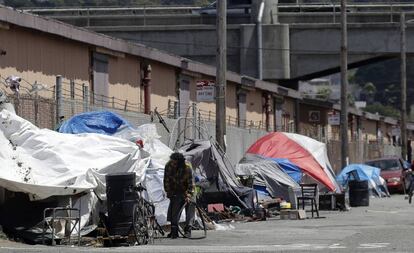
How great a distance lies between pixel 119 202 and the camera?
19.8 metres

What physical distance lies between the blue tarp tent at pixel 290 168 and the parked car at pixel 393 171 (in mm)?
12751

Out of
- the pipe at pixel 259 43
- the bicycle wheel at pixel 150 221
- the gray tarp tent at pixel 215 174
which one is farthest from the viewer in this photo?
the pipe at pixel 259 43

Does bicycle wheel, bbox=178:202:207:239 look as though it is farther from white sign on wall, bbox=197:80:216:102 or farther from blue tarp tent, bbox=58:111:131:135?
white sign on wall, bbox=197:80:216:102

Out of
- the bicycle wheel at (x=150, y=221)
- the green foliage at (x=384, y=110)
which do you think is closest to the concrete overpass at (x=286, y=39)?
the bicycle wheel at (x=150, y=221)

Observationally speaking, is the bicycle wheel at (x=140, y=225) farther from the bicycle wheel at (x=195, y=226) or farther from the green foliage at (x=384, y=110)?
the green foliage at (x=384, y=110)

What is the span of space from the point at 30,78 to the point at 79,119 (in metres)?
3.72

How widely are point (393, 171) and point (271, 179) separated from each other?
1671 cm

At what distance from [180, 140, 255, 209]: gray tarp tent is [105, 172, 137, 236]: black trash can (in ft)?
19.5

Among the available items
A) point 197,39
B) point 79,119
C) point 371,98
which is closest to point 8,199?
point 79,119

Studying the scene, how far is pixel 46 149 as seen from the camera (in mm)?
20312

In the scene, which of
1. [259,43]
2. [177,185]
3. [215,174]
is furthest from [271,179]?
[259,43]

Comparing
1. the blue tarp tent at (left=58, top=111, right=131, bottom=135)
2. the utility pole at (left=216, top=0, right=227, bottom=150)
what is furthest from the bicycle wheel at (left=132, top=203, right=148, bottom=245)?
the utility pole at (left=216, top=0, right=227, bottom=150)

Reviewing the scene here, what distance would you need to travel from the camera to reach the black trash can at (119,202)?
1973cm

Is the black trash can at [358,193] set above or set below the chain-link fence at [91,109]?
below
